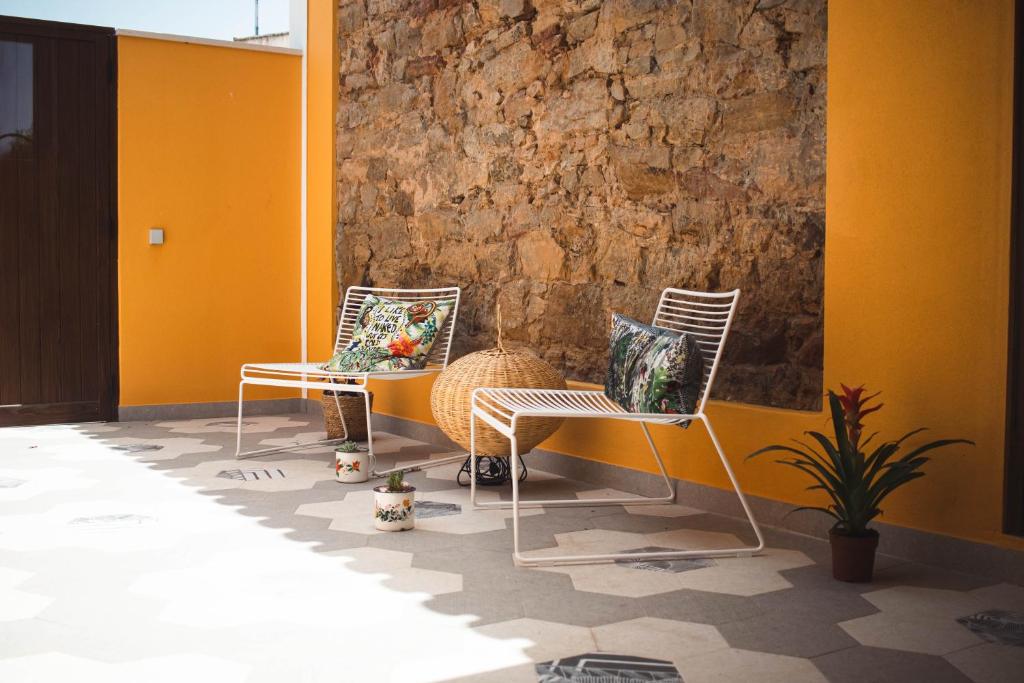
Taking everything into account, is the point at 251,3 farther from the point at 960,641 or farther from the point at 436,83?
the point at 960,641

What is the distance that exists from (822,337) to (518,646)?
5.10ft

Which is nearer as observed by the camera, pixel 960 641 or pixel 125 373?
pixel 960 641

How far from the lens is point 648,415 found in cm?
291

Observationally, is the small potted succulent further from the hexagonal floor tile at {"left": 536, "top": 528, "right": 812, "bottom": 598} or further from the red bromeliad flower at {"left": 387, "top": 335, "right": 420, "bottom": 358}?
the hexagonal floor tile at {"left": 536, "top": 528, "right": 812, "bottom": 598}

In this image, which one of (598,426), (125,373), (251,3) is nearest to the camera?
(598,426)

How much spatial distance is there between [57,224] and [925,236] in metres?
4.64

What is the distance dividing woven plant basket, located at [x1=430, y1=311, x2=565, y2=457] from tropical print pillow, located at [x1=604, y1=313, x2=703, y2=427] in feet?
1.60

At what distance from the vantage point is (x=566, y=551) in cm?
286

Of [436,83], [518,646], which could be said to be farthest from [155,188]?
[518,646]

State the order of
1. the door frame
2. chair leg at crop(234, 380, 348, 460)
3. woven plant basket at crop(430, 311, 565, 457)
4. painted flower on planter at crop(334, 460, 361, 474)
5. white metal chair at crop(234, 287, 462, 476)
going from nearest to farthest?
the door frame < woven plant basket at crop(430, 311, 565, 457) < painted flower on planter at crop(334, 460, 361, 474) < white metal chair at crop(234, 287, 462, 476) < chair leg at crop(234, 380, 348, 460)

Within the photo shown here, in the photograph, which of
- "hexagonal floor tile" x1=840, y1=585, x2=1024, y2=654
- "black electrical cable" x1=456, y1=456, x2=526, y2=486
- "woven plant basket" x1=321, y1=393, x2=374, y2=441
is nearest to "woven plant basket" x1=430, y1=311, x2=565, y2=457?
"black electrical cable" x1=456, y1=456, x2=526, y2=486

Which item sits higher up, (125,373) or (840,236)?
(840,236)

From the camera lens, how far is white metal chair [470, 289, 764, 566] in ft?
9.14

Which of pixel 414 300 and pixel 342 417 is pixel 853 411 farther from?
pixel 342 417
